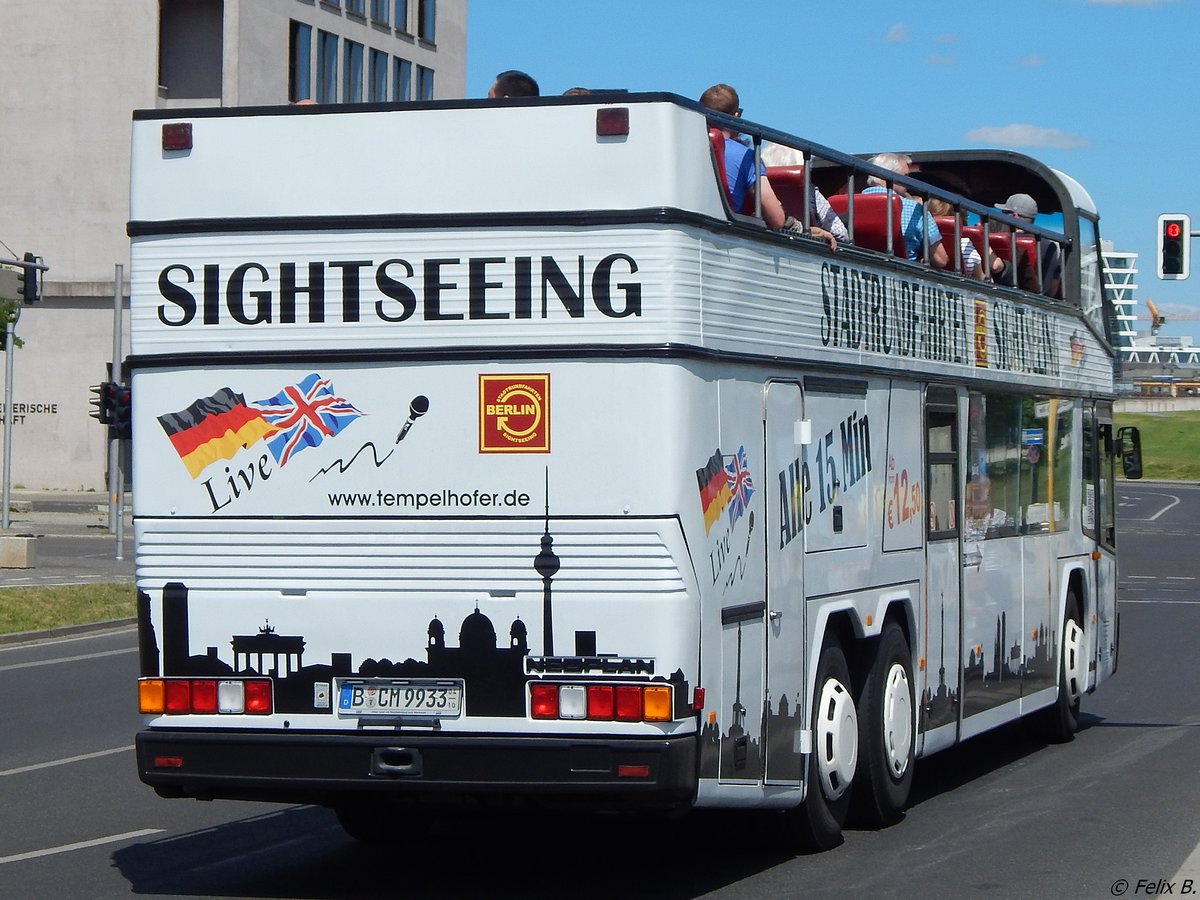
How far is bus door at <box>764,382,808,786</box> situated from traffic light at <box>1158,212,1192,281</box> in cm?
2434

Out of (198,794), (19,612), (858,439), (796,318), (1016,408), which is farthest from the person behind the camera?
(19,612)

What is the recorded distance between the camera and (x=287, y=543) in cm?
767

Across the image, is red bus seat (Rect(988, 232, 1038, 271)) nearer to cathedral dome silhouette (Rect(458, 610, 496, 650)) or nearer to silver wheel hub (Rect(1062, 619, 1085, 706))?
silver wheel hub (Rect(1062, 619, 1085, 706))

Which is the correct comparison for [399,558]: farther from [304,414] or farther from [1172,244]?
[1172,244]

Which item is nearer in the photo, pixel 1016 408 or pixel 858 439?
pixel 858 439

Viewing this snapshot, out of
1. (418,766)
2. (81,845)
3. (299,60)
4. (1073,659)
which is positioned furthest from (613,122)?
(299,60)

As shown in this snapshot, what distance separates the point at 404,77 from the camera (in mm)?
64750

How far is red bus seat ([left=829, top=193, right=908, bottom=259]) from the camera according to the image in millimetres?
9445

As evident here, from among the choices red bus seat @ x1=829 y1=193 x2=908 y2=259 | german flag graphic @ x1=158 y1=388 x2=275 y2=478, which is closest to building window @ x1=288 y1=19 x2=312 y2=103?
red bus seat @ x1=829 y1=193 x2=908 y2=259

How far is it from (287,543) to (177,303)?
111cm

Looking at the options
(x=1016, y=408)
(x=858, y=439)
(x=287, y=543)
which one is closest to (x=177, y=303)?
(x=287, y=543)

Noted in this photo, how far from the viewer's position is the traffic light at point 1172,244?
31172mm

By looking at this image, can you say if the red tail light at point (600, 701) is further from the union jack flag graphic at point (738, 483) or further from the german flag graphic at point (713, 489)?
the union jack flag graphic at point (738, 483)

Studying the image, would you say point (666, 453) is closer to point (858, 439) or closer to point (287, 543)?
point (287, 543)
